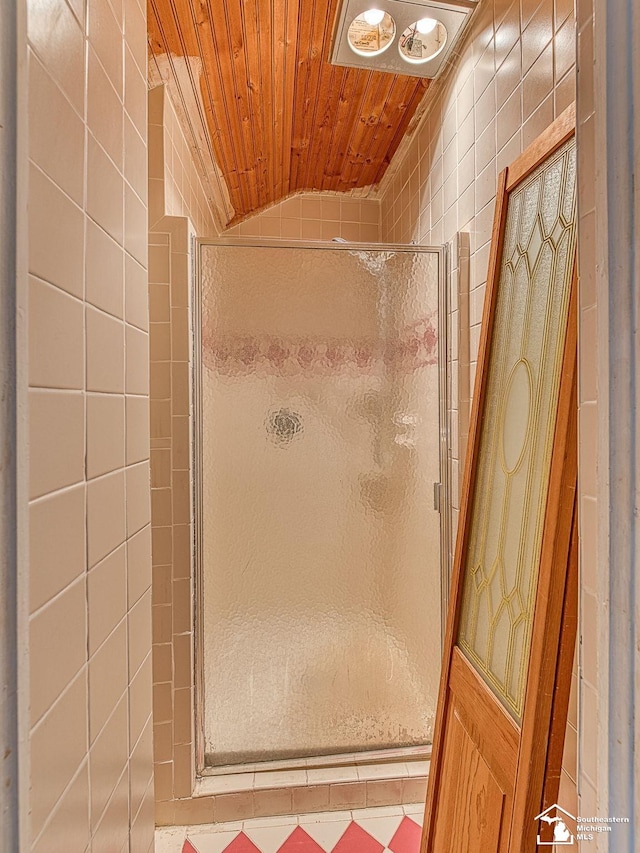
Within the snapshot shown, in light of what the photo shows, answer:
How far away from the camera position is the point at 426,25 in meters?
1.38

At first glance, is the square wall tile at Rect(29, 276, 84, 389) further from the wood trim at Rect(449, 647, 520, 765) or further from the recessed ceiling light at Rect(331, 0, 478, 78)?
the recessed ceiling light at Rect(331, 0, 478, 78)

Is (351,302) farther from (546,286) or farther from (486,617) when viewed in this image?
(486,617)

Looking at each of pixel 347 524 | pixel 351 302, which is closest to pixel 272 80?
pixel 351 302

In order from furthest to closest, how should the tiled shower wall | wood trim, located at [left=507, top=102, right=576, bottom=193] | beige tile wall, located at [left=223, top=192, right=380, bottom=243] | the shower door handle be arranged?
beige tile wall, located at [left=223, top=192, right=380, bottom=243] → the shower door handle → the tiled shower wall → wood trim, located at [left=507, top=102, right=576, bottom=193]

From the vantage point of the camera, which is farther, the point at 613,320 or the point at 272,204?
the point at 272,204

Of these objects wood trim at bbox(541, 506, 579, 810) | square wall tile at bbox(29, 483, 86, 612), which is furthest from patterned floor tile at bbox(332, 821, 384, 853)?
square wall tile at bbox(29, 483, 86, 612)

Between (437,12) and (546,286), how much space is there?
937 mm

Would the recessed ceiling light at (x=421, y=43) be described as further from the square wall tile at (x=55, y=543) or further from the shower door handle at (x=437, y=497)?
the square wall tile at (x=55, y=543)

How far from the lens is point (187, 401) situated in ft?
4.76

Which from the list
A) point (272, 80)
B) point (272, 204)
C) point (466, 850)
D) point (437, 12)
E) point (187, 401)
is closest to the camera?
point (466, 850)

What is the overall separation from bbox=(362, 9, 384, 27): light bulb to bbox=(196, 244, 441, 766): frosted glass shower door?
0.60 meters

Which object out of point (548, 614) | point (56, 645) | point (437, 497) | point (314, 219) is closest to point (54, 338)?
point (56, 645)

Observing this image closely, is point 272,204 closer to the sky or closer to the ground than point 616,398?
closer to the sky

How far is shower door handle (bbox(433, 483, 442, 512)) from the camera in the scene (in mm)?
1562
